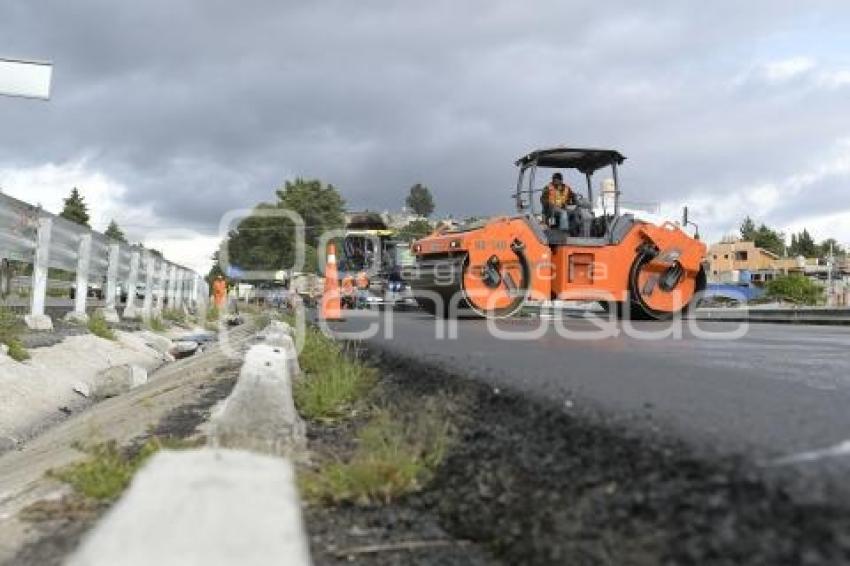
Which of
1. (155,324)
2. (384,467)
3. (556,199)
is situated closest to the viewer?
(384,467)

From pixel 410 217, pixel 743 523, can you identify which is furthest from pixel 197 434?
pixel 410 217

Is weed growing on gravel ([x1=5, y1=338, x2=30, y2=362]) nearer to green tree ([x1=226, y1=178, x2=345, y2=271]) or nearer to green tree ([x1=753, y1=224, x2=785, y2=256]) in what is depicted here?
green tree ([x1=226, y1=178, x2=345, y2=271])

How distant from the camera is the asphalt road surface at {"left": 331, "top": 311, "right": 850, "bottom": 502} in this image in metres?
2.99

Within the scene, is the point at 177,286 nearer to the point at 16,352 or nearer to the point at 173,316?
the point at 173,316

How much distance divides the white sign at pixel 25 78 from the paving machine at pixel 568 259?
6134 mm

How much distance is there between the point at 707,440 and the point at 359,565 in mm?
1301

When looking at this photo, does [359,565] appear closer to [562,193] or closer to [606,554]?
[606,554]

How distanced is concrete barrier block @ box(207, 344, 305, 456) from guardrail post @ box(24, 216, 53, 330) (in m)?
9.25

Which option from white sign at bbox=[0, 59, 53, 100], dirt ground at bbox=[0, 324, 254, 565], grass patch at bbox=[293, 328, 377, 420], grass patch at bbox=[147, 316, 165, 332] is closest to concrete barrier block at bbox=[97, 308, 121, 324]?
grass patch at bbox=[147, 316, 165, 332]

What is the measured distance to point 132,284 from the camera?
2109 cm

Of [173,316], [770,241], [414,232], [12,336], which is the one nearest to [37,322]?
[12,336]

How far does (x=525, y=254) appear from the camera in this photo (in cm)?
1280

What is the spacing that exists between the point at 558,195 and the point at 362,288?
1943cm

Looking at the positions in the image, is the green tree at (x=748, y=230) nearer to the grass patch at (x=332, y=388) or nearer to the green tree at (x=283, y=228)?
the green tree at (x=283, y=228)
